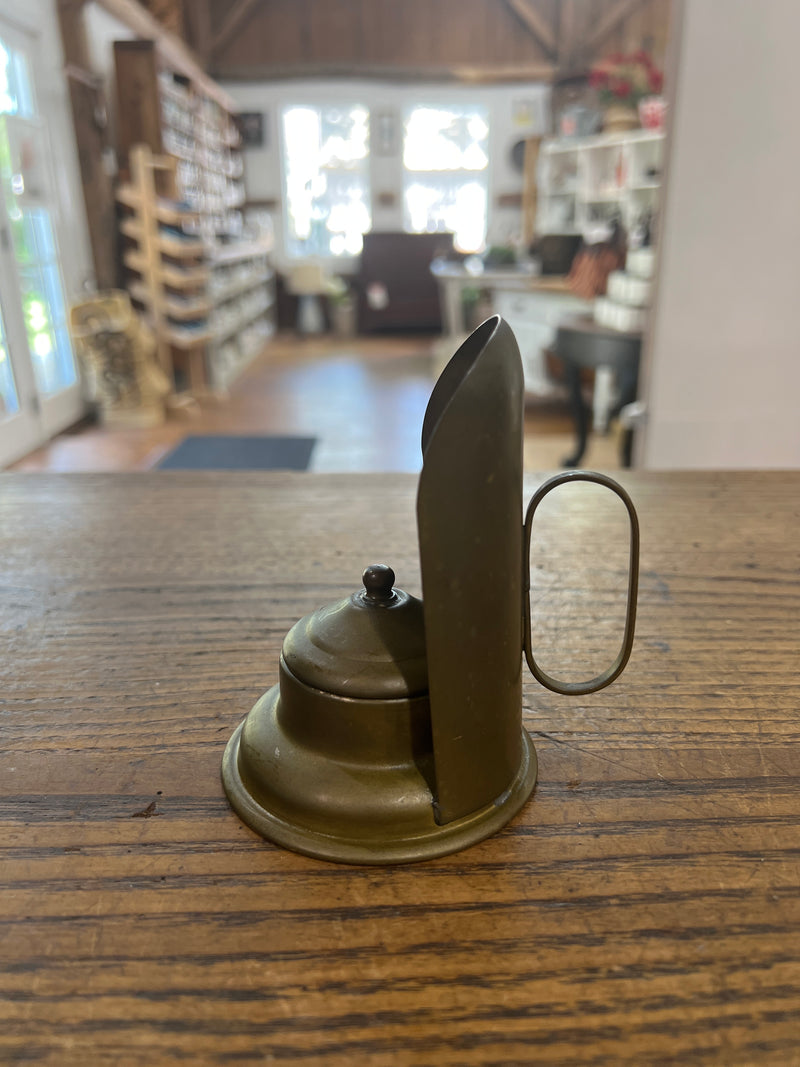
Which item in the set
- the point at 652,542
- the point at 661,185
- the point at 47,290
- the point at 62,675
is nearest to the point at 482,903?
the point at 62,675

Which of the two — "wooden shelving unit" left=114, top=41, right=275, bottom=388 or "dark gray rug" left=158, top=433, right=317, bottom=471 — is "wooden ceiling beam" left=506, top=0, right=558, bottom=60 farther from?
"dark gray rug" left=158, top=433, right=317, bottom=471

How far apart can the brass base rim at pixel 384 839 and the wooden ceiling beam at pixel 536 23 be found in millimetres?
8455

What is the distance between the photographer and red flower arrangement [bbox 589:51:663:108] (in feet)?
15.5

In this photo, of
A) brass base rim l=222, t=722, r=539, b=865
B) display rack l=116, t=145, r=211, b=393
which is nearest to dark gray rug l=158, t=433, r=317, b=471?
display rack l=116, t=145, r=211, b=393

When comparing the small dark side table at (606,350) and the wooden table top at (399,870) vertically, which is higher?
the wooden table top at (399,870)

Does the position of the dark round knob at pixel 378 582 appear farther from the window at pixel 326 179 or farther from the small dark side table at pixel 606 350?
the window at pixel 326 179

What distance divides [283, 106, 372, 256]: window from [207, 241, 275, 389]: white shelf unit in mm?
572

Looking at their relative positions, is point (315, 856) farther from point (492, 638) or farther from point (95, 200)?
point (95, 200)

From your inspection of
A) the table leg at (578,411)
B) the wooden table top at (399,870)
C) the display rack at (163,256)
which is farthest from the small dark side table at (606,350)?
the display rack at (163,256)

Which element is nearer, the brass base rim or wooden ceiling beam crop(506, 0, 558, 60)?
the brass base rim

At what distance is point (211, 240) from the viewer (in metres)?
5.61

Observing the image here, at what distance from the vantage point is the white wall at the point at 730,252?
1.53m

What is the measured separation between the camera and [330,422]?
178 inches

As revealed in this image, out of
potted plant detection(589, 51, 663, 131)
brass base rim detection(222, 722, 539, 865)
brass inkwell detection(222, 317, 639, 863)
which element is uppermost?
potted plant detection(589, 51, 663, 131)
